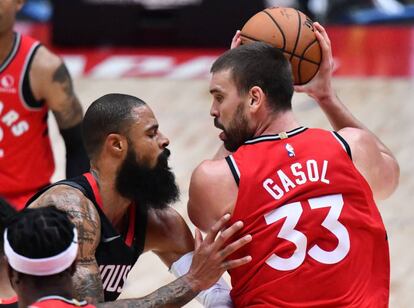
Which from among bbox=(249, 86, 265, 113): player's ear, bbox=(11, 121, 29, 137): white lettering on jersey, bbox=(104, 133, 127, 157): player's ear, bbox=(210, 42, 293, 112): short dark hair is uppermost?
bbox=(210, 42, 293, 112): short dark hair

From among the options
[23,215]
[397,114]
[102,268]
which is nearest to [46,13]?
[397,114]

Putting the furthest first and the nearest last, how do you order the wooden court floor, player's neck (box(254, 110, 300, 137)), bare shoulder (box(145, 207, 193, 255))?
the wooden court floor → bare shoulder (box(145, 207, 193, 255)) → player's neck (box(254, 110, 300, 137))

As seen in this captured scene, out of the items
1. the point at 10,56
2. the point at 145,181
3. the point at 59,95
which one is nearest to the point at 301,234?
the point at 145,181

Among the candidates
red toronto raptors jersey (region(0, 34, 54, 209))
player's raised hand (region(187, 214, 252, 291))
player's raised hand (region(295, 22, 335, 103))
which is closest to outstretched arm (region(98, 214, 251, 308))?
player's raised hand (region(187, 214, 252, 291))

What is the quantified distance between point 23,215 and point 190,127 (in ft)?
24.3

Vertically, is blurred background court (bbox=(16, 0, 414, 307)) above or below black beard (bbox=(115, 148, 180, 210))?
below

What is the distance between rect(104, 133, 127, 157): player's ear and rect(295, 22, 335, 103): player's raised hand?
0.92 metres

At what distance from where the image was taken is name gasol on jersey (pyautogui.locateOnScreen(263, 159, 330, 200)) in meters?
4.47

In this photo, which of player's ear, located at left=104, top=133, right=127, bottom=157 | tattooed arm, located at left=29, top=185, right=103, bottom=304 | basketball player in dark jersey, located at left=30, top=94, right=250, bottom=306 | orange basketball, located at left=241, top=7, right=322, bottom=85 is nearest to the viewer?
tattooed arm, located at left=29, top=185, right=103, bottom=304

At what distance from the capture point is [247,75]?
4574mm

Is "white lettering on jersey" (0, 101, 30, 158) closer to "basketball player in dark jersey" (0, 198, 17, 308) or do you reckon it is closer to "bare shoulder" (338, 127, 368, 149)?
"basketball player in dark jersey" (0, 198, 17, 308)

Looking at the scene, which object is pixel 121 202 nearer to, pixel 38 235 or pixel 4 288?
pixel 4 288

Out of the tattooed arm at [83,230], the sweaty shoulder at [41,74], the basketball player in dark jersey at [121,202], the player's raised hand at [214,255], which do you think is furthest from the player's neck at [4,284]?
the sweaty shoulder at [41,74]

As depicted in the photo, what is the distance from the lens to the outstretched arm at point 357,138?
185 inches
